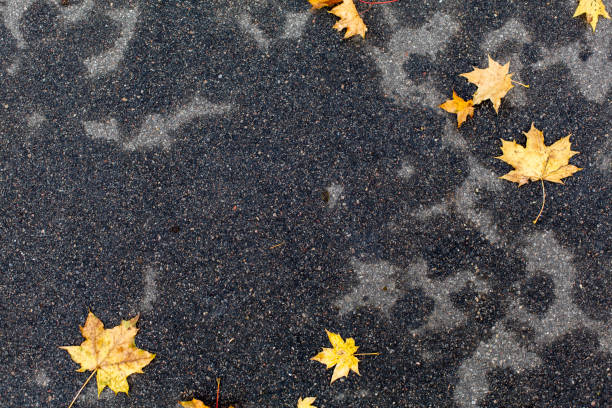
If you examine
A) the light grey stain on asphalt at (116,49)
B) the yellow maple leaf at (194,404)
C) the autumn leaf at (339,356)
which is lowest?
the yellow maple leaf at (194,404)

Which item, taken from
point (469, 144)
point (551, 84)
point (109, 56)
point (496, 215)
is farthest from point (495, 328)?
point (109, 56)

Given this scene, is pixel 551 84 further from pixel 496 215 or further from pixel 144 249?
pixel 144 249

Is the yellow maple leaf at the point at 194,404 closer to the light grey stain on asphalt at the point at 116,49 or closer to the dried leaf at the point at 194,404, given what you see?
the dried leaf at the point at 194,404

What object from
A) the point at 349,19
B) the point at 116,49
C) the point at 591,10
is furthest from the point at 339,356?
the point at 591,10

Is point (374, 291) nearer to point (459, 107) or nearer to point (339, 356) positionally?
point (339, 356)

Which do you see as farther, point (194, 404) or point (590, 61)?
point (590, 61)

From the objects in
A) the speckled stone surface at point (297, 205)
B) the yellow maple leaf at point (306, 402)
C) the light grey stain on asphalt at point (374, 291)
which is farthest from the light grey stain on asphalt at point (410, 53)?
the yellow maple leaf at point (306, 402)
